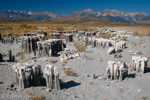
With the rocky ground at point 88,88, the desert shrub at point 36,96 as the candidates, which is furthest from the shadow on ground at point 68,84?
the desert shrub at point 36,96

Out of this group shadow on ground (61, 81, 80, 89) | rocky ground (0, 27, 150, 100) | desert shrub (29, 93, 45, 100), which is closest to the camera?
desert shrub (29, 93, 45, 100)

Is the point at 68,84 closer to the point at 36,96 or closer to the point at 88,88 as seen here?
the point at 88,88

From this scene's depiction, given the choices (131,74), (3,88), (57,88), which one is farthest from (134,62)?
(3,88)

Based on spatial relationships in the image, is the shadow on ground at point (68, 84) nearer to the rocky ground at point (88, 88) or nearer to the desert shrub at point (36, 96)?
the rocky ground at point (88, 88)

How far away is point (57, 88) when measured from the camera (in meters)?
7.13

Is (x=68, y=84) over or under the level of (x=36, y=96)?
under

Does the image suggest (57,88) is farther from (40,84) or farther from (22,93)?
(22,93)

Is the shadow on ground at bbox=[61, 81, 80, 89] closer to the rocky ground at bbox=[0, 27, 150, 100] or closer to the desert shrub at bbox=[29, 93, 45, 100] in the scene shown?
the rocky ground at bbox=[0, 27, 150, 100]

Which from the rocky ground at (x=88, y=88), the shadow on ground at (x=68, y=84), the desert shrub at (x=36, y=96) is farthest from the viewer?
the shadow on ground at (x=68, y=84)

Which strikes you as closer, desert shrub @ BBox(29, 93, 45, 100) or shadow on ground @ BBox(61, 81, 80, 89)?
desert shrub @ BBox(29, 93, 45, 100)

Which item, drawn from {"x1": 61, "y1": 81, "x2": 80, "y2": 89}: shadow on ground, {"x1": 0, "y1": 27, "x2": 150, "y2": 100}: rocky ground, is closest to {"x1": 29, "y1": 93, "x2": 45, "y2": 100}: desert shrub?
{"x1": 0, "y1": 27, "x2": 150, "y2": 100}: rocky ground

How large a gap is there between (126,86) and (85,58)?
541cm

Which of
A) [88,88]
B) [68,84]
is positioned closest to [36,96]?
[68,84]

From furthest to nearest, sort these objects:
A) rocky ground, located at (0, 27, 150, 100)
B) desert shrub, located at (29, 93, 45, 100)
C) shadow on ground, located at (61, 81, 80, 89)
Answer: shadow on ground, located at (61, 81, 80, 89) < rocky ground, located at (0, 27, 150, 100) < desert shrub, located at (29, 93, 45, 100)
